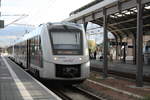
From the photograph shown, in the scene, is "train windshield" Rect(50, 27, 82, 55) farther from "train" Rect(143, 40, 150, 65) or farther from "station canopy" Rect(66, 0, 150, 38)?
"train" Rect(143, 40, 150, 65)

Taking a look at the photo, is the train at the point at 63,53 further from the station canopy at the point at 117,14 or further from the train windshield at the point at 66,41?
the station canopy at the point at 117,14

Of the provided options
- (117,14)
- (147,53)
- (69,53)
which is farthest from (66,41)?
(147,53)

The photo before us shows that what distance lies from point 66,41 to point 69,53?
27.1 inches

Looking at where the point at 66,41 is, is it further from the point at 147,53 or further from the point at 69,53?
the point at 147,53

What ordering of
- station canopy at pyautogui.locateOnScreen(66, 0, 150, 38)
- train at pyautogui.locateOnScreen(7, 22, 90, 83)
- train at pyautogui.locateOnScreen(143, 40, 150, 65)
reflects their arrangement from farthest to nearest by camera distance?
1. train at pyautogui.locateOnScreen(143, 40, 150, 65)
2. station canopy at pyautogui.locateOnScreen(66, 0, 150, 38)
3. train at pyautogui.locateOnScreen(7, 22, 90, 83)

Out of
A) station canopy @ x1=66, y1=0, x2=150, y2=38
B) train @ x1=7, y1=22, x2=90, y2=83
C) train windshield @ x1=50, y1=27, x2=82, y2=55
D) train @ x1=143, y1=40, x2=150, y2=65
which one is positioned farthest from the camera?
train @ x1=143, y1=40, x2=150, y2=65

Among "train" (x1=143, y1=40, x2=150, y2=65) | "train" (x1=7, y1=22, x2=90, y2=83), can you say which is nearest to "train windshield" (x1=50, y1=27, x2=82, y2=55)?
"train" (x1=7, y1=22, x2=90, y2=83)

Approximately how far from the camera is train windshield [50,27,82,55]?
52.8ft

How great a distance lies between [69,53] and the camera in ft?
52.6

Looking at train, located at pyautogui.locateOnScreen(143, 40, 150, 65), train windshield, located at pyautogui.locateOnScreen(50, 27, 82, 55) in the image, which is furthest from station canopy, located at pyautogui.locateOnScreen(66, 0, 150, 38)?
train windshield, located at pyautogui.locateOnScreen(50, 27, 82, 55)

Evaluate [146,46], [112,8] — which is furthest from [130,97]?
[146,46]

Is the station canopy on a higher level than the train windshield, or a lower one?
higher

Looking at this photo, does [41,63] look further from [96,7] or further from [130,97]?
[96,7]

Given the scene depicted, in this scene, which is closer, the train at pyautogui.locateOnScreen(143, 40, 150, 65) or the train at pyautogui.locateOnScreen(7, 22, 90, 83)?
the train at pyautogui.locateOnScreen(7, 22, 90, 83)
